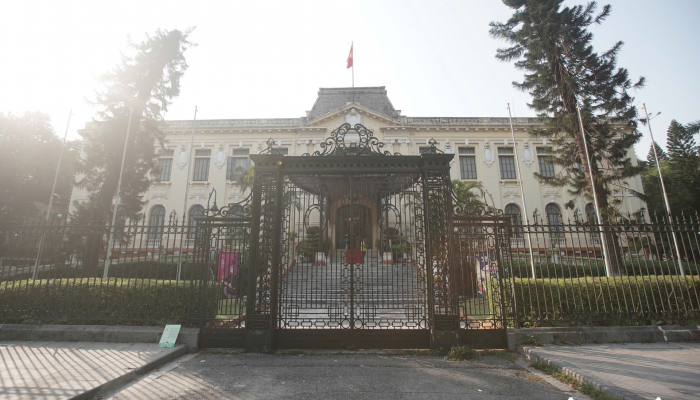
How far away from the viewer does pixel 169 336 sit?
585cm

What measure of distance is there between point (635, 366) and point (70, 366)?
827 cm

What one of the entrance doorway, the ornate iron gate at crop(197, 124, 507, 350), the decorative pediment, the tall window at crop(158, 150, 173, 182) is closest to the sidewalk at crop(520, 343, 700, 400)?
the ornate iron gate at crop(197, 124, 507, 350)

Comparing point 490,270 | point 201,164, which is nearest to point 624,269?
point 490,270

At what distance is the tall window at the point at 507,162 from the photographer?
78.7 ft

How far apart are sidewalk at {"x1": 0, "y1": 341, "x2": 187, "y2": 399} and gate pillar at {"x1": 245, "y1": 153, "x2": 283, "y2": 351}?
1377mm

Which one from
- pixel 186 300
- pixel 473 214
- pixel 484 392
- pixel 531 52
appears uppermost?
pixel 531 52

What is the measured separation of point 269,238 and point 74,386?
10.7 ft

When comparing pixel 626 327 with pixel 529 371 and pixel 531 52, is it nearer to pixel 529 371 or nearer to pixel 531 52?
pixel 529 371

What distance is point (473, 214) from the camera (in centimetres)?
641

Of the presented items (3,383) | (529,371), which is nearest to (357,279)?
(529,371)

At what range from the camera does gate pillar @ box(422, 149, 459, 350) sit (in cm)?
581

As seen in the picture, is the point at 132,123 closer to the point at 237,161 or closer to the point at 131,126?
the point at 131,126

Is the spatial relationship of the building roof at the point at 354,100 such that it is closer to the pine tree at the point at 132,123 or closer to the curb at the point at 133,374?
the pine tree at the point at 132,123

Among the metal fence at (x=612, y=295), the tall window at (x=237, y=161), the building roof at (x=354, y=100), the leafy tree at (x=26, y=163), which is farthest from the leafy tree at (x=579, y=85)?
the leafy tree at (x=26, y=163)
